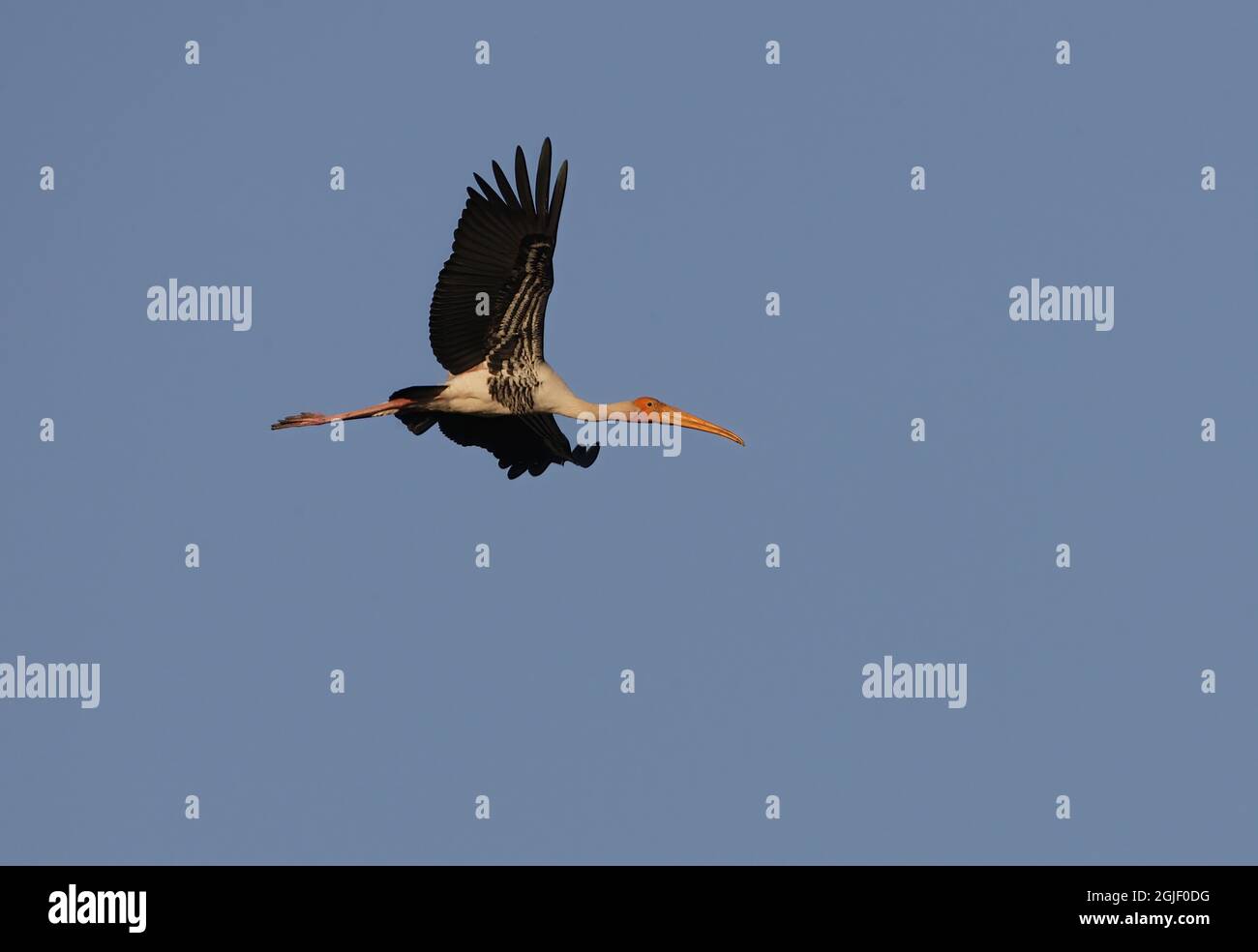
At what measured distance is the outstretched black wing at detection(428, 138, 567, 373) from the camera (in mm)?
31453

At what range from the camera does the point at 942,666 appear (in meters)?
40.1

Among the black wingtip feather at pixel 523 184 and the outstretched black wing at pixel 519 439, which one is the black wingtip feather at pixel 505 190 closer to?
the black wingtip feather at pixel 523 184

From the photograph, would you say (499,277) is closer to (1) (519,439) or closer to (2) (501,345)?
(2) (501,345)

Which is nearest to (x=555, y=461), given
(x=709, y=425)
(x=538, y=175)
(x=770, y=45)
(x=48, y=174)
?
(x=709, y=425)

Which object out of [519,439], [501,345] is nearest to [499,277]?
[501,345]

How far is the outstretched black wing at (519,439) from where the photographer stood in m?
33.7

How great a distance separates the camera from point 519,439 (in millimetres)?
34250

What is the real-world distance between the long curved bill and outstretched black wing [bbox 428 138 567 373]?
2231 millimetres

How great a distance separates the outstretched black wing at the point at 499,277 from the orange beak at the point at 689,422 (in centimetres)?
215

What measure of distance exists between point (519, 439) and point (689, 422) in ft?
7.57
